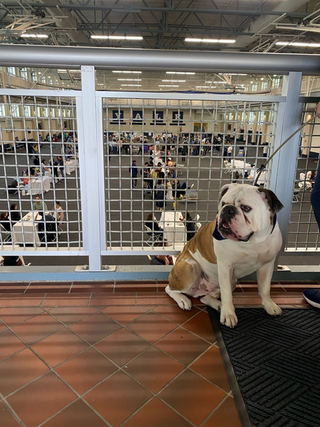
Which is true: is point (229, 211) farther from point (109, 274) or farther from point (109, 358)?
point (109, 274)

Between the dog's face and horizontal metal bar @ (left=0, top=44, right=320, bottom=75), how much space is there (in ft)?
3.06

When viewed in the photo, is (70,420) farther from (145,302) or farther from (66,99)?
(66,99)

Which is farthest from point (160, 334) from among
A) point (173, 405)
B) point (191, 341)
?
point (173, 405)

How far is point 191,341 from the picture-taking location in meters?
1.89

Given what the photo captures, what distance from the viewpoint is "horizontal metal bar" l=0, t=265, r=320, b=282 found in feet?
8.34

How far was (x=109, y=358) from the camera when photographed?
1.74 meters

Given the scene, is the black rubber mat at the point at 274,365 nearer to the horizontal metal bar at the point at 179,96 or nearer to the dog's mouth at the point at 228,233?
the dog's mouth at the point at 228,233

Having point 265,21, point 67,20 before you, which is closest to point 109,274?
point 265,21

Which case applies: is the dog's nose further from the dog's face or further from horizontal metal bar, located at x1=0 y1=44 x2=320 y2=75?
horizontal metal bar, located at x1=0 y1=44 x2=320 y2=75

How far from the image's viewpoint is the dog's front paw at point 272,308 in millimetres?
2148

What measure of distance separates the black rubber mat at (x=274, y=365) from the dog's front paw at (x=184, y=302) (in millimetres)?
158

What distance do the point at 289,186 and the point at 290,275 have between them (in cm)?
79

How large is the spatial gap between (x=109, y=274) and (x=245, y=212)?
1.33 m

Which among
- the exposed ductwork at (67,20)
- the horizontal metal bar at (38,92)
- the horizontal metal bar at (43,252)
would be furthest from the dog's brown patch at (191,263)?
the exposed ductwork at (67,20)
